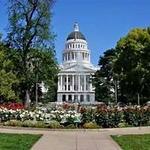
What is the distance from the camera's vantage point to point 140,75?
58219mm

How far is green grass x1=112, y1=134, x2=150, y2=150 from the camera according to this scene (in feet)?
54.0

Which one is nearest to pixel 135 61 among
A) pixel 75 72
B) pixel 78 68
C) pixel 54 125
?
pixel 54 125

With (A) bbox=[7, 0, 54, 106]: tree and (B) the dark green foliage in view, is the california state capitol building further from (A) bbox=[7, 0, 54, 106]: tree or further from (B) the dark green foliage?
(A) bbox=[7, 0, 54, 106]: tree

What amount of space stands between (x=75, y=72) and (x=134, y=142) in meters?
165

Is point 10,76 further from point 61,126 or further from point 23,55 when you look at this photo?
point 61,126

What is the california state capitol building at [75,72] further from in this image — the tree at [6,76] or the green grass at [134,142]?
the green grass at [134,142]

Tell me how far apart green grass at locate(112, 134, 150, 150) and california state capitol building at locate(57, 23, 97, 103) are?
157806mm

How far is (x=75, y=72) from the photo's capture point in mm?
183000

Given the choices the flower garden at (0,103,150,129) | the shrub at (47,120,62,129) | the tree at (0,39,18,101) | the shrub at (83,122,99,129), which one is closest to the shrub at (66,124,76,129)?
the flower garden at (0,103,150,129)

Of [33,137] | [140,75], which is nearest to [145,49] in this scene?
[140,75]

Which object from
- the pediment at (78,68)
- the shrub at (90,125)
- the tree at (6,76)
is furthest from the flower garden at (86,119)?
the pediment at (78,68)

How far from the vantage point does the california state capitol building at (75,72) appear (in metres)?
180

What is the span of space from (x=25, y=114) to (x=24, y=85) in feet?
66.9

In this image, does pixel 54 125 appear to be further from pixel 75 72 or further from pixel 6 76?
pixel 75 72
